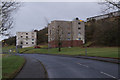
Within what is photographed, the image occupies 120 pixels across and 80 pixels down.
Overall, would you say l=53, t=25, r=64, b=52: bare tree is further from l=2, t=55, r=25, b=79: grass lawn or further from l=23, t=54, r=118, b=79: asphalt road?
l=23, t=54, r=118, b=79: asphalt road

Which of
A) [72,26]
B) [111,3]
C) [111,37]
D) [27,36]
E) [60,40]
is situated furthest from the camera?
[27,36]

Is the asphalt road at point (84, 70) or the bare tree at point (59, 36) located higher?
the bare tree at point (59, 36)

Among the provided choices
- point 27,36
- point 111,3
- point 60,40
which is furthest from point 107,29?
point 27,36

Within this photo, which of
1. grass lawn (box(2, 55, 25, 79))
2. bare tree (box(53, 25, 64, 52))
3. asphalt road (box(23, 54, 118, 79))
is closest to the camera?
grass lawn (box(2, 55, 25, 79))

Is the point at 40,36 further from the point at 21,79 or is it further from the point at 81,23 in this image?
the point at 21,79

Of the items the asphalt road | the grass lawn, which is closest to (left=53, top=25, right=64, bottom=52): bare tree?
the grass lawn

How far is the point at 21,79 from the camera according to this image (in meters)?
9.44

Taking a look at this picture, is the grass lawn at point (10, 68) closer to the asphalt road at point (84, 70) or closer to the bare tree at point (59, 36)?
the asphalt road at point (84, 70)

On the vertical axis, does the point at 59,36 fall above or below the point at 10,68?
above

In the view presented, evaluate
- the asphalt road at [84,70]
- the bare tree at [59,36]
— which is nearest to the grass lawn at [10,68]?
the asphalt road at [84,70]

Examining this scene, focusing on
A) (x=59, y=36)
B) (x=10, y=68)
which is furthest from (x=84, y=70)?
(x=59, y=36)

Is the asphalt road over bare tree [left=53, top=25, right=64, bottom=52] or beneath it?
beneath

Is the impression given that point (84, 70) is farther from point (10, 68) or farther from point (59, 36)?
point (59, 36)

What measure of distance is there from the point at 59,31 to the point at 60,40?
295cm
